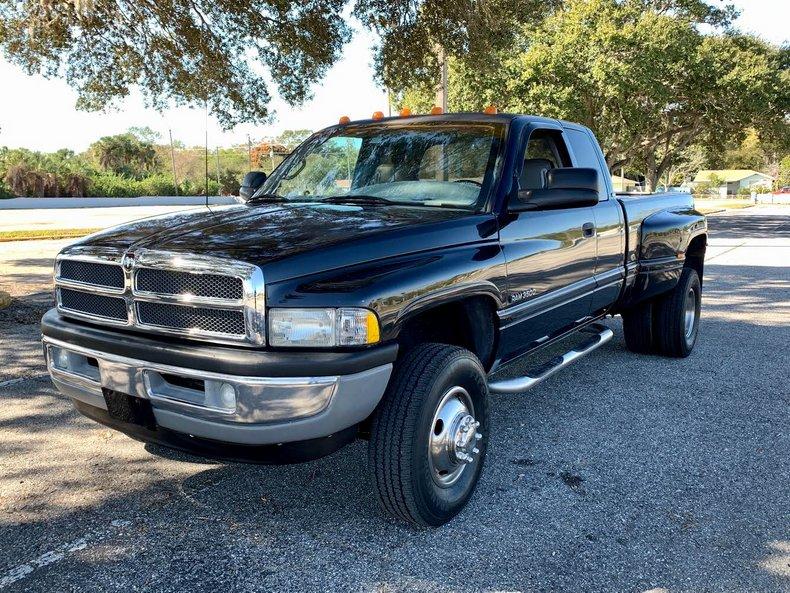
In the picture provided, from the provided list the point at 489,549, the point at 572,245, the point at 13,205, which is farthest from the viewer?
the point at 13,205

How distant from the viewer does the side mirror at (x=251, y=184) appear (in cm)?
473

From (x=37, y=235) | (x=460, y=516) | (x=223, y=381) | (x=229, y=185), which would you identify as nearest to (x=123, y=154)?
(x=229, y=185)

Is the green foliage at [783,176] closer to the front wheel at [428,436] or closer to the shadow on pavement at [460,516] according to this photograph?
the shadow on pavement at [460,516]

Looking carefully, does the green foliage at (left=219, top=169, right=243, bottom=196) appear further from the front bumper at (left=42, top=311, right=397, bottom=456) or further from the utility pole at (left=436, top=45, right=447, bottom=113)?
the front bumper at (left=42, top=311, right=397, bottom=456)

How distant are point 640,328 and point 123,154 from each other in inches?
3289

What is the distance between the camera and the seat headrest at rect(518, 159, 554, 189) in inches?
161

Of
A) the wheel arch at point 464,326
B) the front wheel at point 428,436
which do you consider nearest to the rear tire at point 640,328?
the wheel arch at point 464,326

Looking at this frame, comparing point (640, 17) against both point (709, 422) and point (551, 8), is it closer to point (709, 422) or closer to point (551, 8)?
point (551, 8)

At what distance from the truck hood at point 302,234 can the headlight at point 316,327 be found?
154 millimetres

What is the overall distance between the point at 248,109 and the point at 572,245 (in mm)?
8596

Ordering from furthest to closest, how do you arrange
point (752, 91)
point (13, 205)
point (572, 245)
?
point (13, 205)
point (752, 91)
point (572, 245)

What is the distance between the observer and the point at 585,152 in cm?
501

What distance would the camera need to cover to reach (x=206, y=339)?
2.69m

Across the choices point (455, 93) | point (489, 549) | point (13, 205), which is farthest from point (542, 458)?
point (13, 205)
